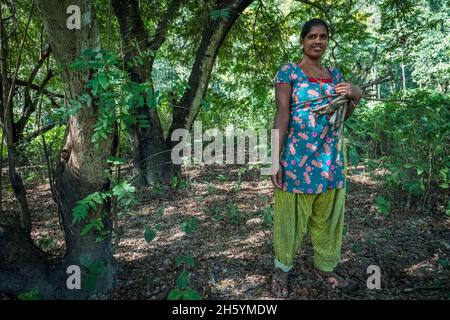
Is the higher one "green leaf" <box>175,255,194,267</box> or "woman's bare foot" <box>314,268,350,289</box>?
"green leaf" <box>175,255,194,267</box>

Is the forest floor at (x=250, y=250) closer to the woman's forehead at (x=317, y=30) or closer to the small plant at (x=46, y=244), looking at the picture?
the small plant at (x=46, y=244)

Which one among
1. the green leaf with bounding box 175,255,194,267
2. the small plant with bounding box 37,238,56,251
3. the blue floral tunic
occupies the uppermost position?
the blue floral tunic

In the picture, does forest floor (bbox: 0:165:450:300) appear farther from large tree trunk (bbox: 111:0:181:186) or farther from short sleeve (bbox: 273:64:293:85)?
short sleeve (bbox: 273:64:293:85)

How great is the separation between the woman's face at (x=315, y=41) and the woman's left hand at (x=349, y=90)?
0.78 ft

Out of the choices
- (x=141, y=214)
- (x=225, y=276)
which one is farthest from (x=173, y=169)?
(x=225, y=276)

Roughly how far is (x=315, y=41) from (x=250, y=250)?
1.83 meters

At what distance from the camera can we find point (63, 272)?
2326mm

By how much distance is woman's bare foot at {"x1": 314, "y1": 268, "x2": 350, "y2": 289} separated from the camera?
2344 millimetres

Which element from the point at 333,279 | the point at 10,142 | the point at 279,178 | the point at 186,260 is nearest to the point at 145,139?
the point at 10,142

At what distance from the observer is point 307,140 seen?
2.09 metres

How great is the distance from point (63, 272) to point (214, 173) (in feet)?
13.3

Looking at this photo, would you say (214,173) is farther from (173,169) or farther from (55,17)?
(55,17)

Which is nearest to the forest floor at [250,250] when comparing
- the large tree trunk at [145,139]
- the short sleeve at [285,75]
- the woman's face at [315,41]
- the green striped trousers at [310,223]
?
the green striped trousers at [310,223]

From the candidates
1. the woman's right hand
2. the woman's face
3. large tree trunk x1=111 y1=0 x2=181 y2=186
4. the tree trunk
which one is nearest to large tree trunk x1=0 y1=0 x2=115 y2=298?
the tree trunk
